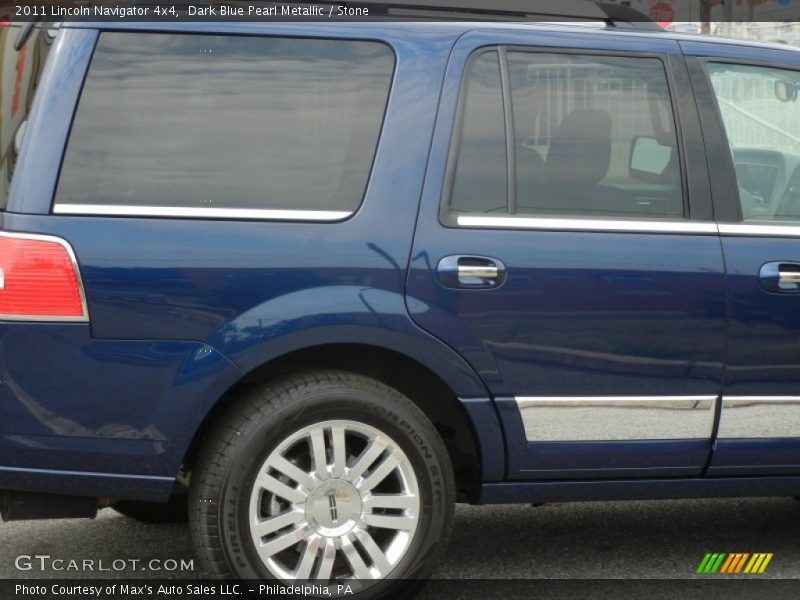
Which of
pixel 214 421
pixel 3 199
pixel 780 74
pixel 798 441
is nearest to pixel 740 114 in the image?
pixel 780 74

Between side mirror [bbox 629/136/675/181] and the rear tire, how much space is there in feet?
3.47

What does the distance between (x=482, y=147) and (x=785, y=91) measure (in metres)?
1.16

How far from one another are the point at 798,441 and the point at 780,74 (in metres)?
1.24

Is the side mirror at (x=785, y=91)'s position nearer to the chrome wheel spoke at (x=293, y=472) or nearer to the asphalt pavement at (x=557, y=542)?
the asphalt pavement at (x=557, y=542)

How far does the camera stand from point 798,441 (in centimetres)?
390

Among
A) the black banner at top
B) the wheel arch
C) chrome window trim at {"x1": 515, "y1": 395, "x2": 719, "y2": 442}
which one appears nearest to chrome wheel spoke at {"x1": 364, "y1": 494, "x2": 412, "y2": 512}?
the wheel arch

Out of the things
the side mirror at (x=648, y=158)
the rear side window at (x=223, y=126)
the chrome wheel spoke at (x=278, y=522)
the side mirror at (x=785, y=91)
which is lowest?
the chrome wheel spoke at (x=278, y=522)

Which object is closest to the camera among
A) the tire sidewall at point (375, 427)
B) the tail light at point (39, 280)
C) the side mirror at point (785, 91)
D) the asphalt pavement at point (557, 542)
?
the tail light at point (39, 280)

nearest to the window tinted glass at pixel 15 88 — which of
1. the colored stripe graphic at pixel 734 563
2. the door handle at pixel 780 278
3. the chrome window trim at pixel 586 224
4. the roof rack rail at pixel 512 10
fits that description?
the roof rack rail at pixel 512 10

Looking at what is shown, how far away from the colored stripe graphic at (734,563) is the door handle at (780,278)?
3.49 feet

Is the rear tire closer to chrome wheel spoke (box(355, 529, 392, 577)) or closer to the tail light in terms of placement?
chrome wheel spoke (box(355, 529, 392, 577))

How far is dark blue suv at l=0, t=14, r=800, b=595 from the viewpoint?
133 inches

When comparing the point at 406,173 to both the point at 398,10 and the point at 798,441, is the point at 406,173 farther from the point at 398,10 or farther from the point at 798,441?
the point at 798,441

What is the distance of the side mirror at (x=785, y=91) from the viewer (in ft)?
13.5
